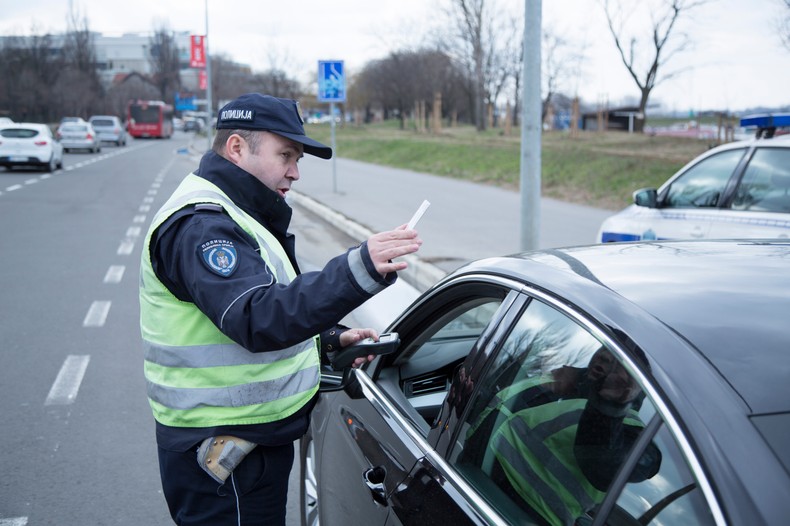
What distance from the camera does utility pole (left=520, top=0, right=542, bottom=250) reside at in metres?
6.93

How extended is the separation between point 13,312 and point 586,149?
18480mm

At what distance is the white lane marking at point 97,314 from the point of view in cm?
721

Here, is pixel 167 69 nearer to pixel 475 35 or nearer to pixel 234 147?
pixel 475 35

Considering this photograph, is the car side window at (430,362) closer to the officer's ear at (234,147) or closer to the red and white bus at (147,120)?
the officer's ear at (234,147)

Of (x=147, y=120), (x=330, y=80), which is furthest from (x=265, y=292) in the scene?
(x=147, y=120)

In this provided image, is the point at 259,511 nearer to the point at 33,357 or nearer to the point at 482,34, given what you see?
the point at 33,357

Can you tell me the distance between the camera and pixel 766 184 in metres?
5.88

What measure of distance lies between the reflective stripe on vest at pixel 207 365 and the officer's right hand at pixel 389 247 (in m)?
0.32

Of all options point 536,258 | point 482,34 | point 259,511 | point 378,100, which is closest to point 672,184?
point 536,258

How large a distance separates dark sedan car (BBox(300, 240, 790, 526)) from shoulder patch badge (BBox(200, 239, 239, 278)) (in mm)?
681

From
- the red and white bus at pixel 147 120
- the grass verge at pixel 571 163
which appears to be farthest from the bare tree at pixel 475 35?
the red and white bus at pixel 147 120

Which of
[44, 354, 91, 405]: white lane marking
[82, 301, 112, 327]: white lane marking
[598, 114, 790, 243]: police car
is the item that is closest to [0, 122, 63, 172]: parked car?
[82, 301, 112, 327]: white lane marking

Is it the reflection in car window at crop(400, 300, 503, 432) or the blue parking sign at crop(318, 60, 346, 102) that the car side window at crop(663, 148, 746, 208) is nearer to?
the reflection in car window at crop(400, 300, 503, 432)

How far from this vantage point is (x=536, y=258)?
2.26 metres
